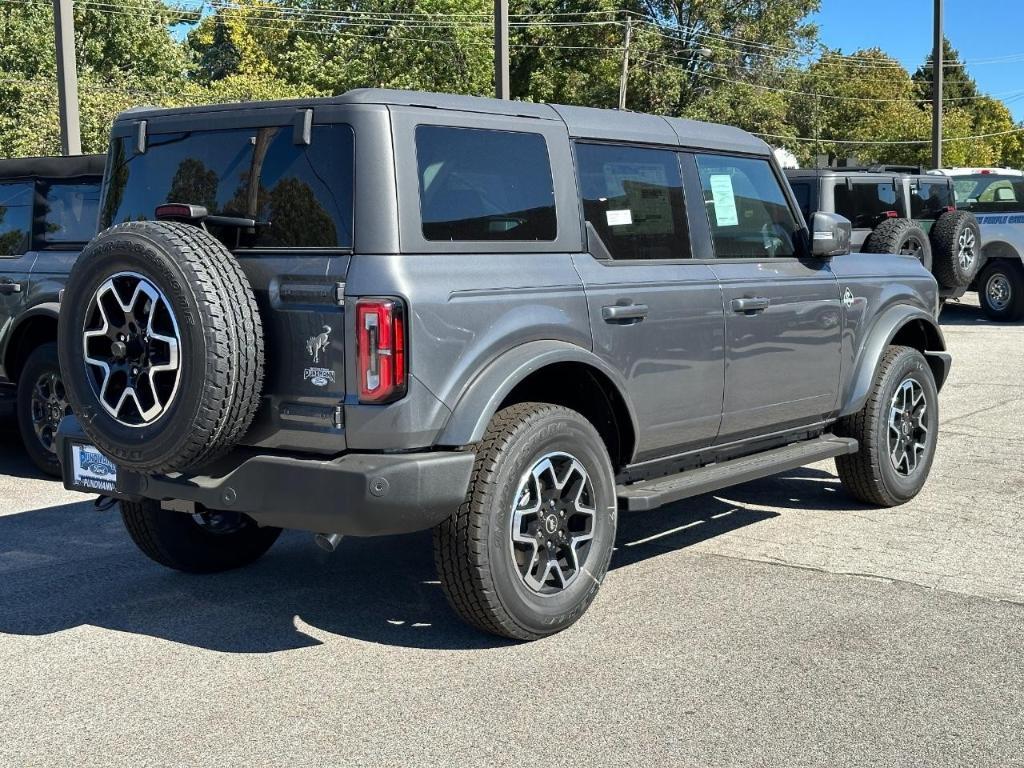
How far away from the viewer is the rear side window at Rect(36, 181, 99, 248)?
335 inches

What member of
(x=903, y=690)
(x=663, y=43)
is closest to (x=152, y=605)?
(x=903, y=690)

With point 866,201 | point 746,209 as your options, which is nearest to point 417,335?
point 746,209

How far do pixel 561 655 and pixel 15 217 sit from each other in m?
5.69

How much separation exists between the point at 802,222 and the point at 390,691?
345 cm

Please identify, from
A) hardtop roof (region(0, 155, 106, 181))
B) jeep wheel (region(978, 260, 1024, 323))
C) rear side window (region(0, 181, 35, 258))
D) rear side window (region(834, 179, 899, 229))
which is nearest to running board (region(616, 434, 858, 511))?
hardtop roof (region(0, 155, 106, 181))

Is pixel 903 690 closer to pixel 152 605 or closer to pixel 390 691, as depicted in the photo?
pixel 390 691

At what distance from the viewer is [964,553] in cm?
610

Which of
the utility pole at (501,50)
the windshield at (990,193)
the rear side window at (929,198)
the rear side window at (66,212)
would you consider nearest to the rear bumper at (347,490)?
the rear side window at (66,212)

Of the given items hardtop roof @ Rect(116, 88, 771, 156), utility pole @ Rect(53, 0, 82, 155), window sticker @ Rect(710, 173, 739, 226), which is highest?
utility pole @ Rect(53, 0, 82, 155)

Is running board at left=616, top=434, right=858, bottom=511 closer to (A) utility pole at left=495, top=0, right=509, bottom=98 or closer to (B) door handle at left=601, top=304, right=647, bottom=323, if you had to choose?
(B) door handle at left=601, top=304, right=647, bottom=323

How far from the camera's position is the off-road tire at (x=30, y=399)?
26.8ft

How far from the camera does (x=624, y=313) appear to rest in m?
5.23

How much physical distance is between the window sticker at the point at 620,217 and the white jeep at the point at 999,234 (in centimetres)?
1357

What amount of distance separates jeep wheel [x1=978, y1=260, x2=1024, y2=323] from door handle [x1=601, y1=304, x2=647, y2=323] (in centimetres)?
1442
